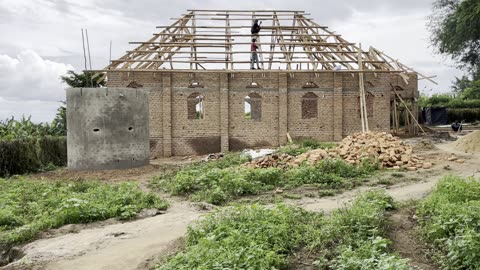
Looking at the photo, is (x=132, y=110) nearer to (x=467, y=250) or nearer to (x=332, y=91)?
(x=332, y=91)

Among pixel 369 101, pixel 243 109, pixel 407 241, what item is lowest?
pixel 407 241

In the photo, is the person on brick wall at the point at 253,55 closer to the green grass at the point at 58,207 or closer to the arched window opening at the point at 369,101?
the arched window opening at the point at 369,101

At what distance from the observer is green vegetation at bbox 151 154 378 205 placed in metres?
9.66

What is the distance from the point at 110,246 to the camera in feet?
21.8

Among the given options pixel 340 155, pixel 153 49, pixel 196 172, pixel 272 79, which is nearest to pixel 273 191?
pixel 196 172

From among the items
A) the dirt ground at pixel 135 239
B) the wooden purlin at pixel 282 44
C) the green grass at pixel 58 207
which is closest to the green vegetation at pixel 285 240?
the dirt ground at pixel 135 239

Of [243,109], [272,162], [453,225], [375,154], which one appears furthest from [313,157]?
[243,109]

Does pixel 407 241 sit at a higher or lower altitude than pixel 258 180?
lower

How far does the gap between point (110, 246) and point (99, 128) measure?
8502 mm

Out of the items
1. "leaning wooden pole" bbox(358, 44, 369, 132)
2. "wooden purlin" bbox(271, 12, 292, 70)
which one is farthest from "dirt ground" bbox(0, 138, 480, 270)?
"wooden purlin" bbox(271, 12, 292, 70)

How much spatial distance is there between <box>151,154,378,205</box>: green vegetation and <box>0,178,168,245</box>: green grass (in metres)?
1.07

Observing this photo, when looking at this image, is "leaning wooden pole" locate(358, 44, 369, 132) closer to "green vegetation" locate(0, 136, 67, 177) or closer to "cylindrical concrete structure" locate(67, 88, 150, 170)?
"cylindrical concrete structure" locate(67, 88, 150, 170)

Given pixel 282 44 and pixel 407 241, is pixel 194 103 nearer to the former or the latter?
pixel 282 44

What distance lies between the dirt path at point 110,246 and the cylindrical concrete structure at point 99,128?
712 cm
